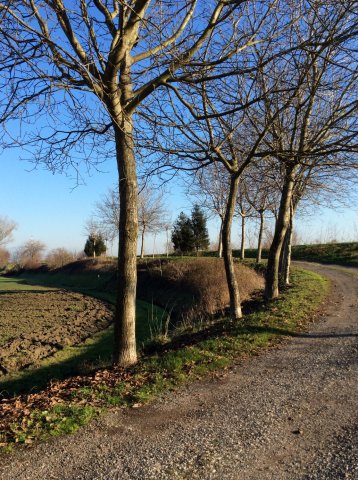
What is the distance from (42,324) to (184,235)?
25652 millimetres

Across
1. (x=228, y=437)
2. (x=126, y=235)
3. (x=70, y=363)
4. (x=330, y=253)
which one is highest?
(x=126, y=235)

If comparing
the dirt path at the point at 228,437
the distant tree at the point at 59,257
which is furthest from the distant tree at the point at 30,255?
the dirt path at the point at 228,437

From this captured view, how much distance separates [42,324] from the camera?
18594 millimetres

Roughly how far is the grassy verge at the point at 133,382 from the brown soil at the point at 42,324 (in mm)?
5511

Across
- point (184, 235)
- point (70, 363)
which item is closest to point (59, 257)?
point (184, 235)

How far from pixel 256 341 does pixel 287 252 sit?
1094cm

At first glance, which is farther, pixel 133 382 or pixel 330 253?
pixel 330 253

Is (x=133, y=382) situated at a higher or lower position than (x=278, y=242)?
lower

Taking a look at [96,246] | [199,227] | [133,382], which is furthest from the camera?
[96,246]

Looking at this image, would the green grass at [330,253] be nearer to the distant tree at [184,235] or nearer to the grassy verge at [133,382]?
the distant tree at [184,235]

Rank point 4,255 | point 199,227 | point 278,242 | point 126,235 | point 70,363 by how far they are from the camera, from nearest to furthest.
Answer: point 126,235 → point 70,363 → point 278,242 → point 199,227 → point 4,255

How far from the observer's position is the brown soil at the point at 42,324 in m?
14.1

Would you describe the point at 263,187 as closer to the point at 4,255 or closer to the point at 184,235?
the point at 184,235

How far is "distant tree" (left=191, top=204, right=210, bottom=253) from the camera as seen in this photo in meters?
42.9
